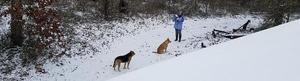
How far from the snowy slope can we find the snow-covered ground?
29.5 ft

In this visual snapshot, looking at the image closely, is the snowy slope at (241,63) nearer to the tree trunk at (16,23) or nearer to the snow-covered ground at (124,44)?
the snow-covered ground at (124,44)

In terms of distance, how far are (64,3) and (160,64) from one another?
2298cm

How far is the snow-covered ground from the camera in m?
16.8

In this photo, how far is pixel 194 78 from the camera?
3.58 m

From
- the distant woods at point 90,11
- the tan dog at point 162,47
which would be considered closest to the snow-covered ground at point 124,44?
the tan dog at point 162,47

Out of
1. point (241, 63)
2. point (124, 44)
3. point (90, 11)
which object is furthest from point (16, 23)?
point (241, 63)

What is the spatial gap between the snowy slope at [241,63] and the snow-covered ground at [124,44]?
8994 mm

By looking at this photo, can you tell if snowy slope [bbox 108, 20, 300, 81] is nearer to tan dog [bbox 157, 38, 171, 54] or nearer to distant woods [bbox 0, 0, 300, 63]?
distant woods [bbox 0, 0, 300, 63]

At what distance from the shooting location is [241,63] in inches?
150

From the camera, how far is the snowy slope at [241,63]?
3.45 m

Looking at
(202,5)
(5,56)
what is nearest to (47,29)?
(5,56)

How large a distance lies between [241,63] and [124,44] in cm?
1716

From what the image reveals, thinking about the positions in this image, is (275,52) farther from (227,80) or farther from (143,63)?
(143,63)

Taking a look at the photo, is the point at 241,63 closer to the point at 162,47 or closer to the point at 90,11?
the point at 162,47
